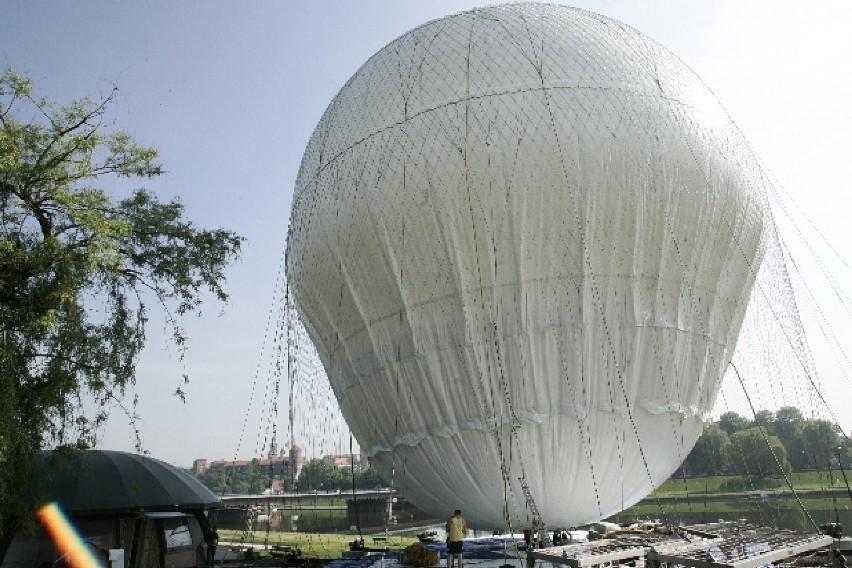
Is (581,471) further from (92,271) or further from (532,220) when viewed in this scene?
(92,271)

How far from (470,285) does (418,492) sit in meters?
4.45

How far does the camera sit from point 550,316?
10.8 meters

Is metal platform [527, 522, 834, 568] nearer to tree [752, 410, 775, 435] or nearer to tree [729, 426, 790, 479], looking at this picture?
tree [729, 426, 790, 479]

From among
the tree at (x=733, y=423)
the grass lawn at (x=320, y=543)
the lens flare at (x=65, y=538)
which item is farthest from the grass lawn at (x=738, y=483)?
the lens flare at (x=65, y=538)

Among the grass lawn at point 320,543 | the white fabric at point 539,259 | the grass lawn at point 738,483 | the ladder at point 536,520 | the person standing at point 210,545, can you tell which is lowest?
the grass lawn at point 738,483

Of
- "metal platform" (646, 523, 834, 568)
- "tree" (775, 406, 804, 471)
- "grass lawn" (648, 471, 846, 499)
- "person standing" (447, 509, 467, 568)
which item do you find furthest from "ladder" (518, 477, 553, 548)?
"tree" (775, 406, 804, 471)

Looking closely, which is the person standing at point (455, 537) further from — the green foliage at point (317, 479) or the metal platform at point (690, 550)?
the green foliage at point (317, 479)

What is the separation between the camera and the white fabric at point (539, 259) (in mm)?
10664

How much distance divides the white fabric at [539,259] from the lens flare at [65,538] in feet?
18.0

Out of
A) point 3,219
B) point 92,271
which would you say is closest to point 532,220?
point 92,271

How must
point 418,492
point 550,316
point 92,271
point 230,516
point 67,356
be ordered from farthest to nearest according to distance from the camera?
point 230,516 < point 418,492 < point 550,316 < point 92,271 < point 67,356

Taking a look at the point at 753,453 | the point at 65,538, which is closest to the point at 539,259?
the point at 65,538

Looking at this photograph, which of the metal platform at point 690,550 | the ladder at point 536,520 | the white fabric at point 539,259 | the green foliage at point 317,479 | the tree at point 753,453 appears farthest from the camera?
the green foliage at point 317,479

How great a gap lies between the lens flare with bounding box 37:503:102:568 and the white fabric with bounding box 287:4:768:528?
18.0ft
